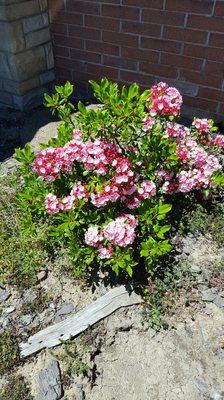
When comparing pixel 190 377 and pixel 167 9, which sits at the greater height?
pixel 167 9

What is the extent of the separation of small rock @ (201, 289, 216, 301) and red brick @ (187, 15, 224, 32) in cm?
246

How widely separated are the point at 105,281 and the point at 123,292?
0.56 feet

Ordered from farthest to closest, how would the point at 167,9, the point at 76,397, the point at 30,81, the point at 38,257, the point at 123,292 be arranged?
the point at 30,81
the point at 167,9
the point at 38,257
the point at 123,292
the point at 76,397

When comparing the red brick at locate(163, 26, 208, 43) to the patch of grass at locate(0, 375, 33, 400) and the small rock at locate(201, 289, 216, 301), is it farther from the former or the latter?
the patch of grass at locate(0, 375, 33, 400)

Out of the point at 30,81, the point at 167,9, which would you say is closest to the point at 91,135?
the point at 167,9

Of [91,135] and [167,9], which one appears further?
[167,9]

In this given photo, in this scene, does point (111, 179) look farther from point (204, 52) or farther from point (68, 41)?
point (68, 41)

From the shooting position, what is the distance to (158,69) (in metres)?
4.15

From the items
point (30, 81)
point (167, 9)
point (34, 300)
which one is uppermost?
point (167, 9)

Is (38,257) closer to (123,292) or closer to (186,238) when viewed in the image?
(123,292)

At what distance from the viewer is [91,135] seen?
2963mm

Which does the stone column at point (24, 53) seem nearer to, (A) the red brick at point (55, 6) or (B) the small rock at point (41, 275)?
(A) the red brick at point (55, 6)

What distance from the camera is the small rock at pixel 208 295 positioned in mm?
2590

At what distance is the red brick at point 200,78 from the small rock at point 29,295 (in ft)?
8.90
